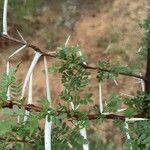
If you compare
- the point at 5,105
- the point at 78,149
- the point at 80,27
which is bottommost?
the point at 78,149

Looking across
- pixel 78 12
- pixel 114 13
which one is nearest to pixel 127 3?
pixel 114 13

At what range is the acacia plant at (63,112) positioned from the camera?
103 centimetres

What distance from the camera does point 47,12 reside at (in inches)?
181

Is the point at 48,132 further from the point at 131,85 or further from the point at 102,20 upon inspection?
the point at 102,20

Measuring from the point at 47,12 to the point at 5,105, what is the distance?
3642 mm

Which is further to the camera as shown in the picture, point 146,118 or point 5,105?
point 146,118

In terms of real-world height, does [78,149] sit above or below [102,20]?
below

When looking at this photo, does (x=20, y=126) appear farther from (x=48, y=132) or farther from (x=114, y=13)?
(x=114, y=13)

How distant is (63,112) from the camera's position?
1.07 meters

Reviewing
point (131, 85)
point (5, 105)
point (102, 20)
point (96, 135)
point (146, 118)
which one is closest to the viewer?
point (5, 105)

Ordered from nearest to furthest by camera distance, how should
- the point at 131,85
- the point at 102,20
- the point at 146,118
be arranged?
1. the point at 146,118
2. the point at 131,85
3. the point at 102,20

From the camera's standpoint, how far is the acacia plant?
3.38 feet

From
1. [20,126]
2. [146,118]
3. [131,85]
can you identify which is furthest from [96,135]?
[20,126]

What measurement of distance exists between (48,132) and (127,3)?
11.7 feet
